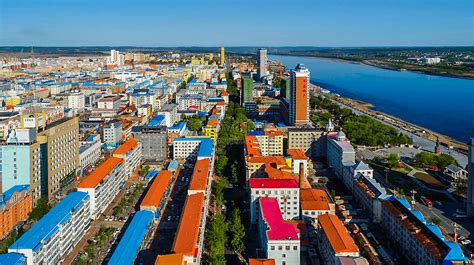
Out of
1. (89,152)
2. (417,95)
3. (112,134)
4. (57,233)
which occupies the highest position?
(417,95)

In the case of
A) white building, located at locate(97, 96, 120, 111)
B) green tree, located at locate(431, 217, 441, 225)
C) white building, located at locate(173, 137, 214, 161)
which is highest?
white building, located at locate(97, 96, 120, 111)

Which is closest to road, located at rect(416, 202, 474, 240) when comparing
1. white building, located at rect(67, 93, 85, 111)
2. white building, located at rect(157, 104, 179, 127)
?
white building, located at rect(157, 104, 179, 127)

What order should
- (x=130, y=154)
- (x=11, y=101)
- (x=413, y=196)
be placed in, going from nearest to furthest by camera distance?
1. (x=413, y=196)
2. (x=130, y=154)
3. (x=11, y=101)

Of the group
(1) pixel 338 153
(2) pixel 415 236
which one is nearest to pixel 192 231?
(2) pixel 415 236

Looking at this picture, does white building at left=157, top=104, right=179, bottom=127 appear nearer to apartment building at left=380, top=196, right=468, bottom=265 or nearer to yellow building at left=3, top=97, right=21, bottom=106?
yellow building at left=3, top=97, right=21, bottom=106

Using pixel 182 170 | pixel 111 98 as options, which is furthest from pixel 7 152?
pixel 111 98

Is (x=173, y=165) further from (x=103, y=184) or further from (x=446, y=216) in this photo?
(x=446, y=216)

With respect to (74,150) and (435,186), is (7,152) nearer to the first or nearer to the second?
(74,150)
